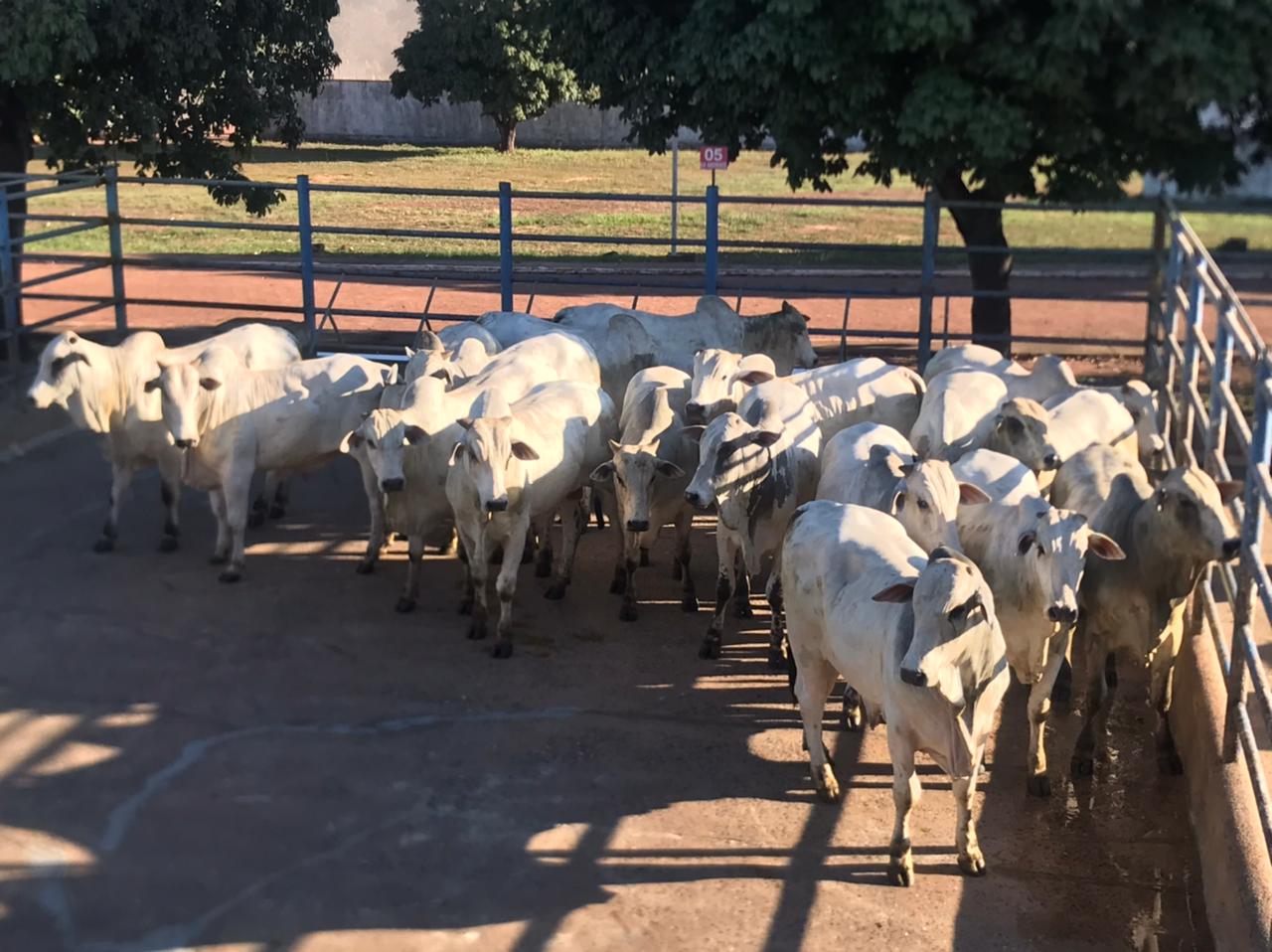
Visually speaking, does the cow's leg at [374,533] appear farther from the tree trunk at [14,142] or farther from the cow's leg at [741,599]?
the tree trunk at [14,142]

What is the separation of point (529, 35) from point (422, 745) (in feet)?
82.8

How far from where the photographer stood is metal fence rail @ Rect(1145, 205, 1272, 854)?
6574mm

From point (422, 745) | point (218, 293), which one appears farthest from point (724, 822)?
point (218, 293)

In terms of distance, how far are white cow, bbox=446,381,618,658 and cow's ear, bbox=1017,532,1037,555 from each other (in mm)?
2917

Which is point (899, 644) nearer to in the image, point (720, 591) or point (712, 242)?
point (720, 591)

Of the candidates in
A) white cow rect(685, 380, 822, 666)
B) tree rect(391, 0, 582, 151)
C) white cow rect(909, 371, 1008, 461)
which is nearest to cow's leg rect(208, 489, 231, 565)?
white cow rect(685, 380, 822, 666)

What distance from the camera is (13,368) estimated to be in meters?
13.5

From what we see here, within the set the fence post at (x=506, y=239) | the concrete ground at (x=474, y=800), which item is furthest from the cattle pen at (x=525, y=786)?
the fence post at (x=506, y=239)

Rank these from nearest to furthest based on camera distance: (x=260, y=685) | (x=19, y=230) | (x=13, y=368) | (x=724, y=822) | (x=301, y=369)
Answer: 1. (x=724, y=822)
2. (x=260, y=685)
3. (x=301, y=369)
4. (x=13, y=368)
5. (x=19, y=230)

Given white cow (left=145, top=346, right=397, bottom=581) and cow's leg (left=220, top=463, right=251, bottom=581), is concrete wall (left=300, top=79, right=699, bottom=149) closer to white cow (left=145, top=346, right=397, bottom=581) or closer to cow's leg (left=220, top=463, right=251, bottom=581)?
white cow (left=145, top=346, right=397, bottom=581)

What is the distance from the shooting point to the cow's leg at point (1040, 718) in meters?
7.50

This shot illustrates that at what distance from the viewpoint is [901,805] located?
6.74 metres

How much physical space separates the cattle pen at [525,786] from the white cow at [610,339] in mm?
2065

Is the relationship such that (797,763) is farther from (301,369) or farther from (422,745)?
(301,369)
